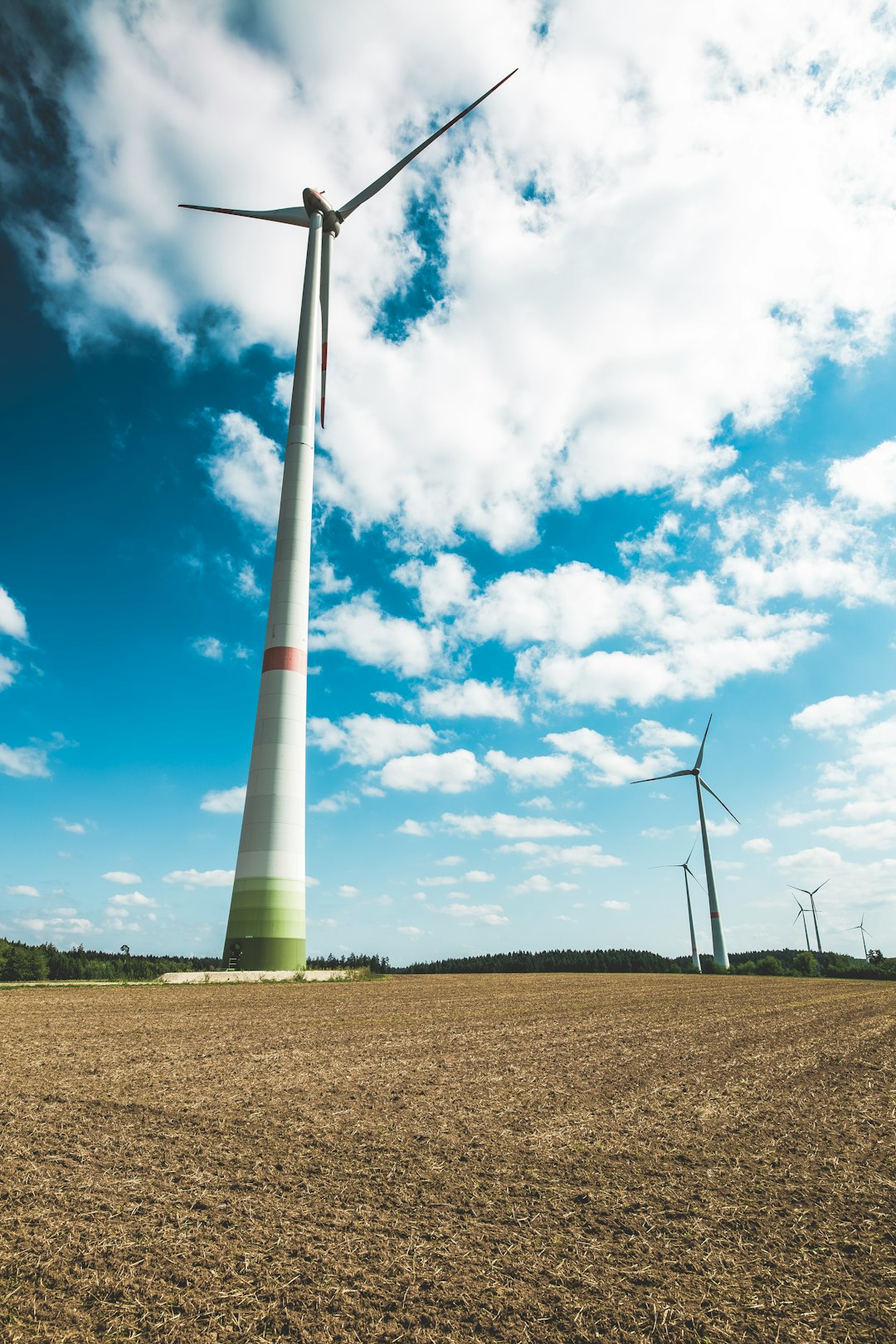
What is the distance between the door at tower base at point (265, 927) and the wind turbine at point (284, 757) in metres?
0.04

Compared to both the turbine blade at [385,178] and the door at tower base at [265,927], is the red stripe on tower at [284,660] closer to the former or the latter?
the door at tower base at [265,927]

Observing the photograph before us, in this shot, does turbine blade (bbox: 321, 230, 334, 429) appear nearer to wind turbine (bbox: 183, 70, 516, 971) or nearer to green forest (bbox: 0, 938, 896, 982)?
wind turbine (bbox: 183, 70, 516, 971)

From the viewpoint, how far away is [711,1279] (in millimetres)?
4957

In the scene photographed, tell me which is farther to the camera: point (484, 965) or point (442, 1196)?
point (484, 965)

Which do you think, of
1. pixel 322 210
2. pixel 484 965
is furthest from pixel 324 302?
pixel 484 965

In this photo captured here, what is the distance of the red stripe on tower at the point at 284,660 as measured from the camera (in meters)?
40.5

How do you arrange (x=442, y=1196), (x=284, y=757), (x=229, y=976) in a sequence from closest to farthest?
1. (x=442, y=1196)
2. (x=229, y=976)
3. (x=284, y=757)

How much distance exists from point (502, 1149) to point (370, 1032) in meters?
8.96

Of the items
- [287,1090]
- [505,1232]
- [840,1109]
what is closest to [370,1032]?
[287,1090]

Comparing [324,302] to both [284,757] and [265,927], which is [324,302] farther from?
[265,927]

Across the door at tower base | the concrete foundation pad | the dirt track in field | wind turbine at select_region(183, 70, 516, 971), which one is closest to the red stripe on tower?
wind turbine at select_region(183, 70, 516, 971)

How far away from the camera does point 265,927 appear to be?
36438mm

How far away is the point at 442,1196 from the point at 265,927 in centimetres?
3271

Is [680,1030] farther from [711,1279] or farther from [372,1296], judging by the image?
[372,1296]
